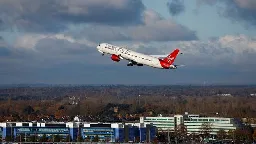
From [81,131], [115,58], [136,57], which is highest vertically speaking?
[115,58]

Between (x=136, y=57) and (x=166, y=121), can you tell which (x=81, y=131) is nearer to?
(x=166, y=121)

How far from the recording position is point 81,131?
135 meters

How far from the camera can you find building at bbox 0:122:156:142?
133375mm

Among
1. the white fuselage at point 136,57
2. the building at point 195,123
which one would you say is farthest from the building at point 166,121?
the white fuselage at point 136,57

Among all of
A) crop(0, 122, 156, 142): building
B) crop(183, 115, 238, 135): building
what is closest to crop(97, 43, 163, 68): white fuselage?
crop(0, 122, 156, 142): building

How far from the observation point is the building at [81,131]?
133375 millimetres

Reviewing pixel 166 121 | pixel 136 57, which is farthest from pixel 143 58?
pixel 166 121

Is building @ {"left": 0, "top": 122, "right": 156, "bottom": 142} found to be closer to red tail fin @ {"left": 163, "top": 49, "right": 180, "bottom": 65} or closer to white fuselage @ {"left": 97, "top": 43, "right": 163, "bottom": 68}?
white fuselage @ {"left": 97, "top": 43, "right": 163, "bottom": 68}

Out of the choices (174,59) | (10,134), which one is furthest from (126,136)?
(174,59)

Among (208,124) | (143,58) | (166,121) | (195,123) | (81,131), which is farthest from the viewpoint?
(166,121)

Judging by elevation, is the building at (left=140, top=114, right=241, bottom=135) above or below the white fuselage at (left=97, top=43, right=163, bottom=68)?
below

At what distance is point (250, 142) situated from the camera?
438 feet

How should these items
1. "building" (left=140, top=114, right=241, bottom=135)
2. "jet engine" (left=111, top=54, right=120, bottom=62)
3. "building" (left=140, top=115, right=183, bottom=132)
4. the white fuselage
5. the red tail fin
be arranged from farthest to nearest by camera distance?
"building" (left=140, top=115, right=183, bottom=132)
"building" (left=140, top=114, right=241, bottom=135)
"jet engine" (left=111, top=54, right=120, bottom=62)
the red tail fin
the white fuselage

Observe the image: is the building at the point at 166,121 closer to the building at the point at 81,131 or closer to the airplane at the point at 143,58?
the building at the point at 81,131
